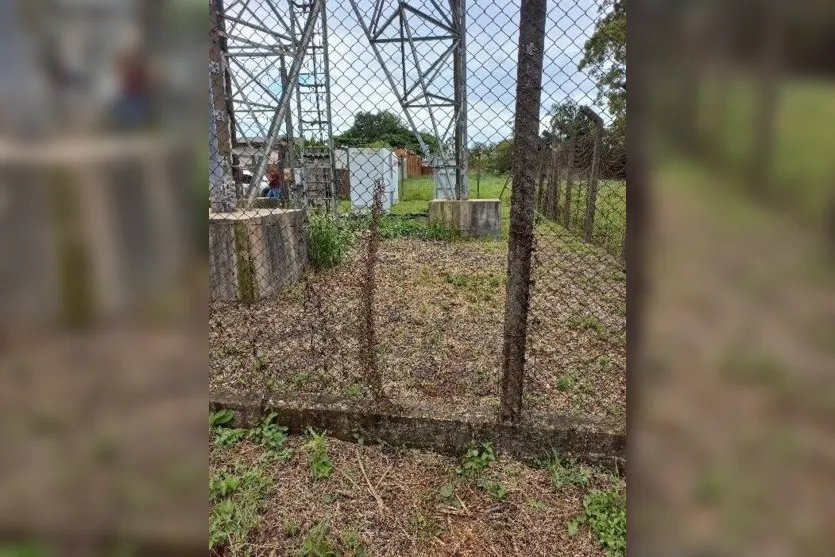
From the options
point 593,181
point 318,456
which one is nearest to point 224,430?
point 318,456

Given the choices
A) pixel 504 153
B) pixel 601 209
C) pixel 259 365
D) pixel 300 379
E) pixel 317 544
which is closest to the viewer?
pixel 317 544

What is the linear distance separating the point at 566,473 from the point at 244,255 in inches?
126

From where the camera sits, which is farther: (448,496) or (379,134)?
(379,134)

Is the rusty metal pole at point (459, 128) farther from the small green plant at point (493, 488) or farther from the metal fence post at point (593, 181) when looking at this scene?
the small green plant at point (493, 488)

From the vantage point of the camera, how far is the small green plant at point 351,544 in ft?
5.09

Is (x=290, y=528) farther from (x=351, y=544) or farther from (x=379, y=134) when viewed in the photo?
(x=379, y=134)

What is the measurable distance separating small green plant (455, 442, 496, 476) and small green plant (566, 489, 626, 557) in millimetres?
377

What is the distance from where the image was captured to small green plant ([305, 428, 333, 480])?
190 cm

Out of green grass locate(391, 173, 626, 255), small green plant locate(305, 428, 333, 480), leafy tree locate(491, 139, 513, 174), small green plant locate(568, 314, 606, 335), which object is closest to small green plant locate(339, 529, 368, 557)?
small green plant locate(305, 428, 333, 480)

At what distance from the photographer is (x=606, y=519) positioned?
1627 millimetres

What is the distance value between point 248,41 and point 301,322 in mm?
5080
